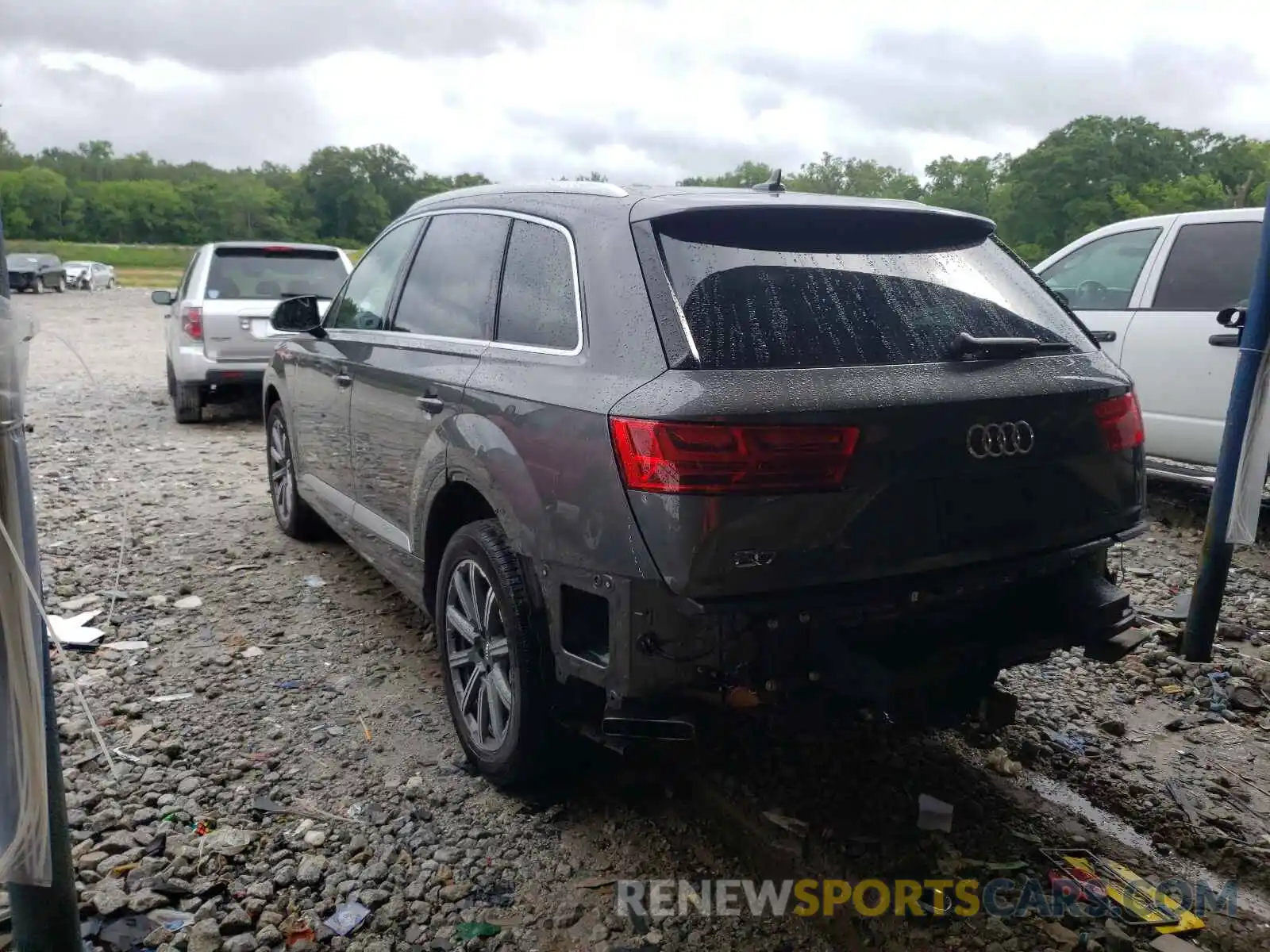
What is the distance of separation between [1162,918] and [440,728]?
2384 mm

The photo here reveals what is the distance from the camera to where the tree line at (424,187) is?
15.3m

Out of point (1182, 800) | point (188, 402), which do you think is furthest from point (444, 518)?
point (188, 402)

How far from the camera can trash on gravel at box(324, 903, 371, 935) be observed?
2648 mm

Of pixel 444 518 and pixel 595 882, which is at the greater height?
pixel 444 518

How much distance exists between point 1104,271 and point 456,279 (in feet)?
16.1

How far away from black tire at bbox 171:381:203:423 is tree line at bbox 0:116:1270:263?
8.48ft

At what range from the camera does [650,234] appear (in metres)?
2.85

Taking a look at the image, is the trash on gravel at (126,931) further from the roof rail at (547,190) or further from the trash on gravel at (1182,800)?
the trash on gravel at (1182,800)

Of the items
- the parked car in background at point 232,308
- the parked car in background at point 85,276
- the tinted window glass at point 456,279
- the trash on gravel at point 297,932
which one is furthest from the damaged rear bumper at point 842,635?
the parked car in background at point 85,276

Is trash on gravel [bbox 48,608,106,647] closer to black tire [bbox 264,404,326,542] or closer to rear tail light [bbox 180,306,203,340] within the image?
black tire [bbox 264,404,326,542]

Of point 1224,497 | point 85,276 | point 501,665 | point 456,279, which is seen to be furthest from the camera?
point 85,276

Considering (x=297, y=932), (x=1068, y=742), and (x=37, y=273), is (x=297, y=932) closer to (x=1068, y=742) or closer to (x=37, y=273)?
(x=1068, y=742)

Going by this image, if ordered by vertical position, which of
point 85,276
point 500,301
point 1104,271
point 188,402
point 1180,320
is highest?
point 1104,271

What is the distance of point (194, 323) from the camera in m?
9.80
